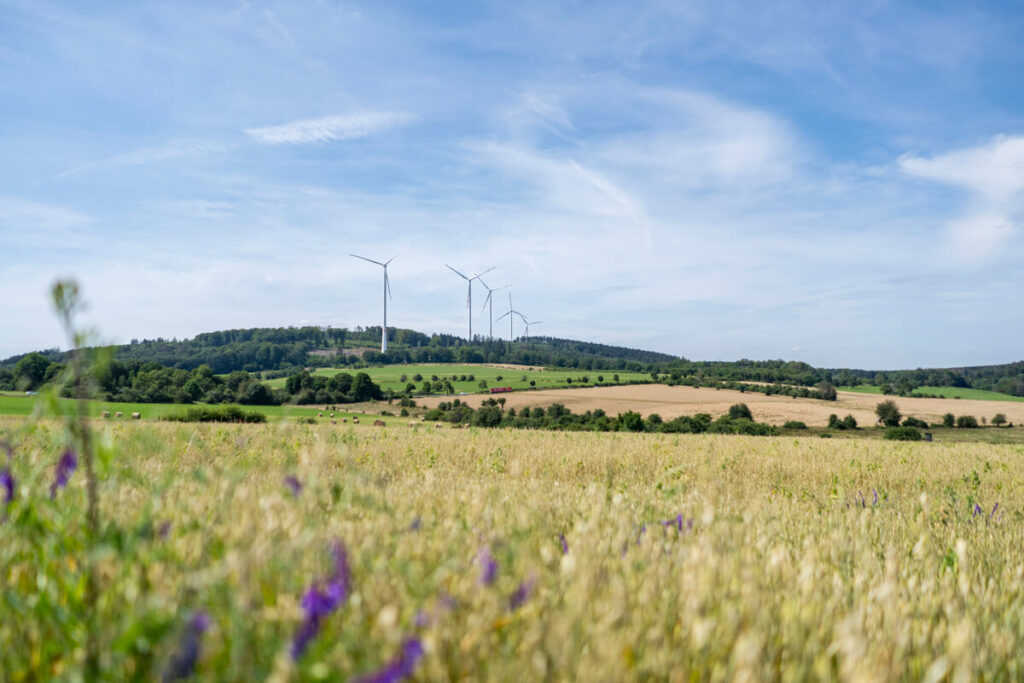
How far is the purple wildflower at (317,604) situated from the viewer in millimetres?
1264

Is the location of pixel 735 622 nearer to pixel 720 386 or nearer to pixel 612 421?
pixel 612 421

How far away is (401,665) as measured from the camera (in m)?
1.29

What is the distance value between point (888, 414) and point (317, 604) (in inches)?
2892

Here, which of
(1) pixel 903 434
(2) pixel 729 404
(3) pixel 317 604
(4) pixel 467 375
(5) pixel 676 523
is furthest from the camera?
(4) pixel 467 375

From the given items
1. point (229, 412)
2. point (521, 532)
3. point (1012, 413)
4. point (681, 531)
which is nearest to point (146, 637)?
point (521, 532)

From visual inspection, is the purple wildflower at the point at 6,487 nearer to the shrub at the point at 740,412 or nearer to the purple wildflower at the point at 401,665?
the purple wildflower at the point at 401,665

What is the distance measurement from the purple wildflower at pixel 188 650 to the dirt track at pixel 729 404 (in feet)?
196

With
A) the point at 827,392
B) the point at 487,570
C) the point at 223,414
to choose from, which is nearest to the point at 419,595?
the point at 487,570

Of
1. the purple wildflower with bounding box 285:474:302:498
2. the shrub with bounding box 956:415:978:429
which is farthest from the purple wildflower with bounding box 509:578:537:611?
the shrub with bounding box 956:415:978:429

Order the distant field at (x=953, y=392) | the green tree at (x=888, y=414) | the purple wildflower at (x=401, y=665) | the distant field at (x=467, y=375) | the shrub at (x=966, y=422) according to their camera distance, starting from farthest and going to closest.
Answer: the distant field at (x=467, y=375)
the distant field at (x=953, y=392)
the green tree at (x=888, y=414)
the shrub at (x=966, y=422)
the purple wildflower at (x=401, y=665)

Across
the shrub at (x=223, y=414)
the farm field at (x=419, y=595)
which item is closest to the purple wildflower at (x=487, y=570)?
the farm field at (x=419, y=595)

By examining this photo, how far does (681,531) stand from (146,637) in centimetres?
243

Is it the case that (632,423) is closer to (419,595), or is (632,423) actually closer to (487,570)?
(487,570)

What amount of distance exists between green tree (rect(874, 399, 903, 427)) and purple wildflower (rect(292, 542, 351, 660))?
72349mm
